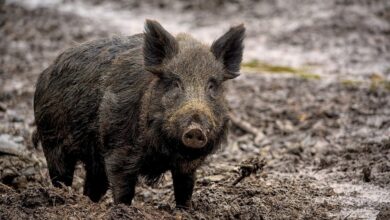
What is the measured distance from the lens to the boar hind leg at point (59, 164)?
662 cm

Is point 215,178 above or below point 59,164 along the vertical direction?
below

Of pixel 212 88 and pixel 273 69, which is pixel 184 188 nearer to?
pixel 212 88

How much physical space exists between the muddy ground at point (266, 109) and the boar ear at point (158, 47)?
1294 mm

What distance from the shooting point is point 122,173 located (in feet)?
18.9

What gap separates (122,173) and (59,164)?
1.14m

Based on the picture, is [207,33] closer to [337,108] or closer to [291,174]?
[337,108]

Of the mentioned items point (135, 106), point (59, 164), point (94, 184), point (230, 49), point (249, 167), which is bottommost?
point (94, 184)

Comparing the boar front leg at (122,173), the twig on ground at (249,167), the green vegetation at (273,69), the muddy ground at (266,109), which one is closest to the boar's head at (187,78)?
the boar front leg at (122,173)

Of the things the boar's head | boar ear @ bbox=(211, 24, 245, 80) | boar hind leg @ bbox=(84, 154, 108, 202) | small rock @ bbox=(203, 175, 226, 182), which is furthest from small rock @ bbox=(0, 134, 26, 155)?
boar ear @ bbox=(211, 24, 245, 80)

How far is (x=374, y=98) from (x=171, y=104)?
21.1ft

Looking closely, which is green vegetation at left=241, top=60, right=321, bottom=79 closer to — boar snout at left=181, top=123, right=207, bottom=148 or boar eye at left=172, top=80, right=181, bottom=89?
boar eye at left=172, top=80, right=181, bottom=89

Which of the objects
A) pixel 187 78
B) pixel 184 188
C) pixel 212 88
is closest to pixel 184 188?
pixel 184 188

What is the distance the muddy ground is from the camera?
581cm

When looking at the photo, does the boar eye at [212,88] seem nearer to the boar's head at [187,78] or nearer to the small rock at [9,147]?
the boar's head at [187,78]
